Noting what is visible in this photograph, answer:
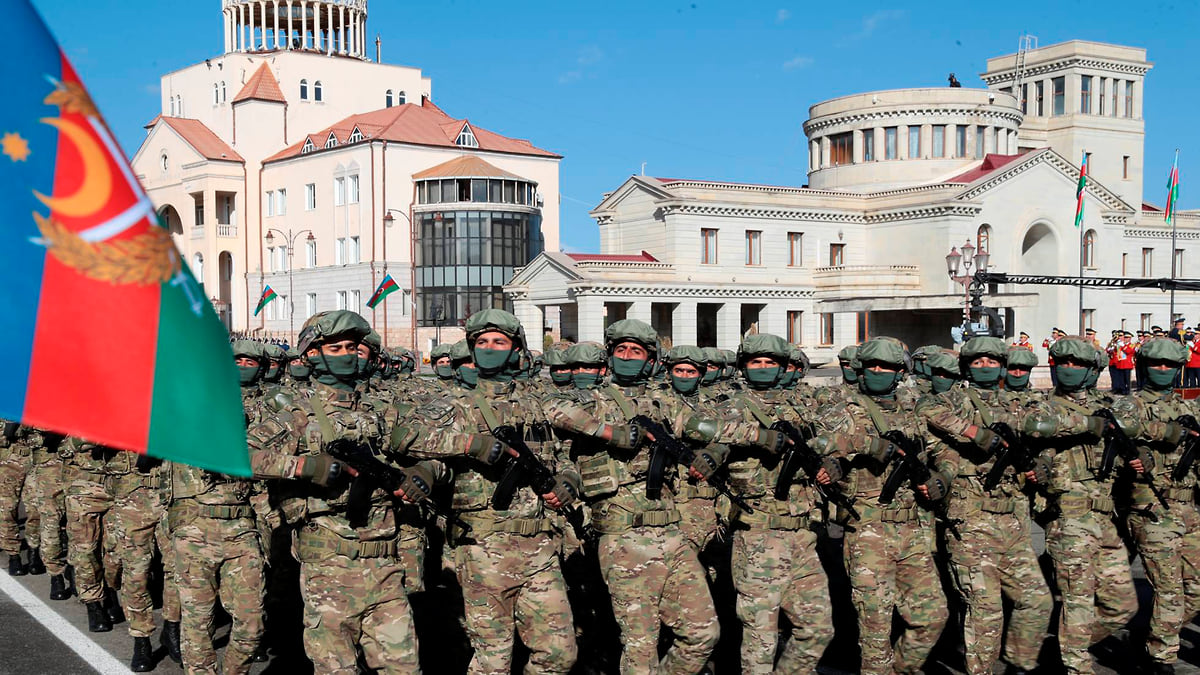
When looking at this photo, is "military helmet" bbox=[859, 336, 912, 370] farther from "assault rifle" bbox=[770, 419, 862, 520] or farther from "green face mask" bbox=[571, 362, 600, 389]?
"green face mask" bbox=[571, 362, 600, 389]

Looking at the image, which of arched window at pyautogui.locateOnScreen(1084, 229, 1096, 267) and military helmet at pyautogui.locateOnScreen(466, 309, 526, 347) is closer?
military helmet at pyautogui.locateOnScreen(466, 309, 526, 347)

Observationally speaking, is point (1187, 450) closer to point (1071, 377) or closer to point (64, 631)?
point (1071, 377)

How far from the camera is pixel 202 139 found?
229 ft

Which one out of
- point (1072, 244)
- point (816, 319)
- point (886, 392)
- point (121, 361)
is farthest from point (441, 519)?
point (1072, 244)

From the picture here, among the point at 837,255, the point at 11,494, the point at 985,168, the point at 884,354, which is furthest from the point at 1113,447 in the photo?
the point at 985,168

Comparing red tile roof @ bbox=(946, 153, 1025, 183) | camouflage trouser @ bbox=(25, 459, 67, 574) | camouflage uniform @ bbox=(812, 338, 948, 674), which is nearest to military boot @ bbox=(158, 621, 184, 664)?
camouflage trouser @ bbox=(25, 459, 67, 574)

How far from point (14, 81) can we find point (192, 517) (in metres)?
5.07

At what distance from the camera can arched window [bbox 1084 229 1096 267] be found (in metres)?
57.0

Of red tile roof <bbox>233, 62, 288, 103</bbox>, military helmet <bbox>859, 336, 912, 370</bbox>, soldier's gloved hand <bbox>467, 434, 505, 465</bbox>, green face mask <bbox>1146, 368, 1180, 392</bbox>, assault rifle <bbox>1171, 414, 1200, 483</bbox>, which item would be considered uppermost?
red tile roof <bbox>233, 62, 288, 103</bbox>

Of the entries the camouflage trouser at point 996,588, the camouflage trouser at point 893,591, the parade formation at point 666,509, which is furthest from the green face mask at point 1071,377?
the camouflage trouser at point 893,591

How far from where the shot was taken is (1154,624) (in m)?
7.77

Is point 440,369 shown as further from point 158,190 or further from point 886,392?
point 158,190

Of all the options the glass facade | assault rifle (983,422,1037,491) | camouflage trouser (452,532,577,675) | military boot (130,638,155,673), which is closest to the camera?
camouflage trouser (452,532,577,675)

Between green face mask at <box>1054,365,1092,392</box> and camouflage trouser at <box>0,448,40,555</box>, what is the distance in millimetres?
10144
